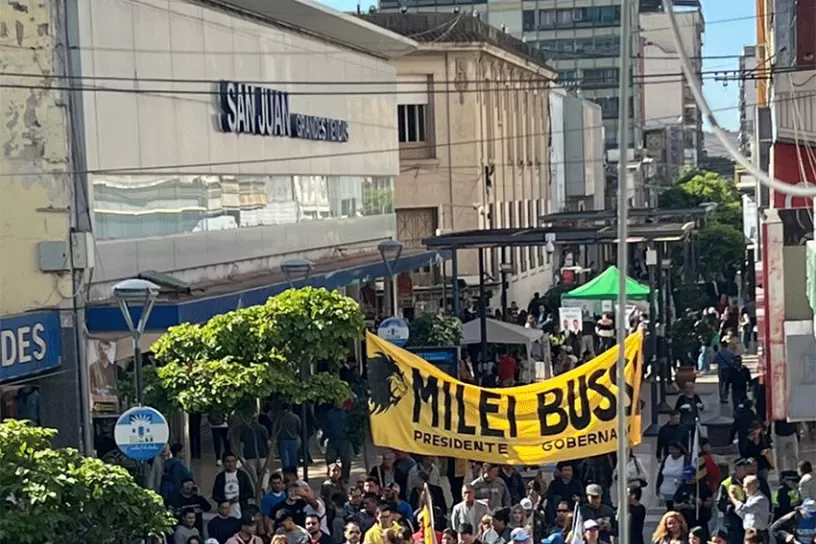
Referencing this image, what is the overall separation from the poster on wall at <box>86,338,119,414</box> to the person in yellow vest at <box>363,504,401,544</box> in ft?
23.4

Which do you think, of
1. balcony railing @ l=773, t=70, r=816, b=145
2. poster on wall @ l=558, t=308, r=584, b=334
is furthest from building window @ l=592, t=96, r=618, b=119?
balcony railing @ l=773, t=70, r=816, b=145

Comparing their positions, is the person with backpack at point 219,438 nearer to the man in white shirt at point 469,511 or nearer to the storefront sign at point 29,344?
the storefront sign at point 29,344

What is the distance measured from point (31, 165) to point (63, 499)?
928cm

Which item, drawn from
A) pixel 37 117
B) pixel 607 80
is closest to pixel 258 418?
pixel 37 117

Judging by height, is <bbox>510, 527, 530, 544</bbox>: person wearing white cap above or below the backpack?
above

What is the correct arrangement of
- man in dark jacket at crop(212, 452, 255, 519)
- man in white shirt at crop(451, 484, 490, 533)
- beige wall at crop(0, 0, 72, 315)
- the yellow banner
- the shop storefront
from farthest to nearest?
beige wall at crop(0, 0, 72, 315), the shop storefront, man in dark jacket at crop(212, 452, 255, 519), man in white shirt at crop(451, 484, 490, 533), the yellow banner

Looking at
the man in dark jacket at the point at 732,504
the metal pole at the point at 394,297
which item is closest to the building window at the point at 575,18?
the metal pole at the point at 394,297

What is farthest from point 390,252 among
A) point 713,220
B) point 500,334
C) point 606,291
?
point 713,220

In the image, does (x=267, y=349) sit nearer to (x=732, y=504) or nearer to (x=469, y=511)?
(x=469, y=511)

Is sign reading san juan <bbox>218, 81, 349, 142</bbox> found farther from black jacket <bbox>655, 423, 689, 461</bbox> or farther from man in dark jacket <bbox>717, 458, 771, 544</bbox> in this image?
man in dark jacket <bbox>717, 458, 771, 544</bbox>

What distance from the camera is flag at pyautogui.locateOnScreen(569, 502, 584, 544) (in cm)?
1488

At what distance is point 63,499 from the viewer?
12477mm

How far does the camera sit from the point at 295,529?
50.5 feet

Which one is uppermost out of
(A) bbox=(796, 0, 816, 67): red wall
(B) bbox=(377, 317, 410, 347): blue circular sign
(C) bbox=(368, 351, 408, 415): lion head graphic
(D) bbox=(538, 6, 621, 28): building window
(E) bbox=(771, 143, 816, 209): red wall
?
(D) bbox=(538, 6, 621, 28): building window
